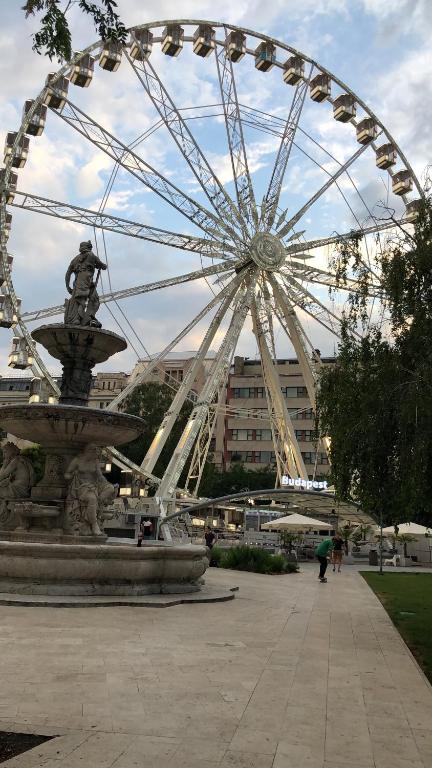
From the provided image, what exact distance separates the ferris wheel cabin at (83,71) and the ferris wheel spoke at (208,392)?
37.4ft

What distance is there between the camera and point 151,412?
6088 centimetres

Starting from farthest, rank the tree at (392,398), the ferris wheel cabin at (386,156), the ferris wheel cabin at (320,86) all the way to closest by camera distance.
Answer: the ferris wheel cabin at (386,156) → the ferris wheel cabin at (320,86) → the tree at (392,398)

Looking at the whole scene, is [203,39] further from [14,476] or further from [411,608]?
[411,608]

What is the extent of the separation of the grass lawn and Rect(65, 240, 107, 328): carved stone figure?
9443mm

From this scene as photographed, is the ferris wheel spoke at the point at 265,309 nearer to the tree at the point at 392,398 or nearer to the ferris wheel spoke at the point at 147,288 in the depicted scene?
the ferris wheel spoke at the point at 147,288

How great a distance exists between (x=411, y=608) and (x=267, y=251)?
71.5 ft

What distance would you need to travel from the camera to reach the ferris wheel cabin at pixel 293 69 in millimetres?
34344

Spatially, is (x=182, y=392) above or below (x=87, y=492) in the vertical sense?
above

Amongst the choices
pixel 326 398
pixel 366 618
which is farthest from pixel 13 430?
pixel 366 618

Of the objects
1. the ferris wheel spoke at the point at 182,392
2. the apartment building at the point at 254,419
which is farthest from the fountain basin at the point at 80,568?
the apartment building at the point at 254,419

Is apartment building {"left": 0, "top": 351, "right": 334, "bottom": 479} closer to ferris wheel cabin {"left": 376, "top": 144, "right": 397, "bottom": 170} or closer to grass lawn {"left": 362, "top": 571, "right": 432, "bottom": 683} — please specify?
ferris wheel cabin {"left": 376, "top": 144, "right": 397, "bottom": 170}

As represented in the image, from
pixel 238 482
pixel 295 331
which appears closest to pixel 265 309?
pixel 295 331

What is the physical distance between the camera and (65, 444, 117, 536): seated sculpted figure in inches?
540

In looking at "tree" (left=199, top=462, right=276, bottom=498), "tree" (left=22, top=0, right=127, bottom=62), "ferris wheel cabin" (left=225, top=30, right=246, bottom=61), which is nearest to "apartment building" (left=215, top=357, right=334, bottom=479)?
"tree" (left=199, top=462, right=276, bottom=498)
